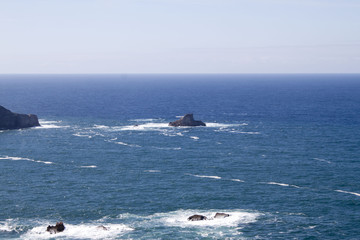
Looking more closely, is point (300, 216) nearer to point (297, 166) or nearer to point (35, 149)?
point (297, 166)

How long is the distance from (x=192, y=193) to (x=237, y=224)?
1968 cm

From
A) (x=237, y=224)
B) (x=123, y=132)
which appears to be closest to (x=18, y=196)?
(x=237, y=224)

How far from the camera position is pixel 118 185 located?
106812 millimetres

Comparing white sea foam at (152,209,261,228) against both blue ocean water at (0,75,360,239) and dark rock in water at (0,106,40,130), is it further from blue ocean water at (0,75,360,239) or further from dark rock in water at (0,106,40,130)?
dark rock in water at (0,106,40,130)

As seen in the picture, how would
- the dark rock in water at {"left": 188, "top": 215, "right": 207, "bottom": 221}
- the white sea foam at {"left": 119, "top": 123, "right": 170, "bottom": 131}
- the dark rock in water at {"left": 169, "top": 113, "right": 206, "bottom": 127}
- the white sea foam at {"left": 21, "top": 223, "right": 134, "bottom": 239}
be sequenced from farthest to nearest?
1. the dark rock in water at {"left": 169, "top": 113, "right": 206, "bottom": 127}
2. the white sea foam at {"left": 119, "top": 123, "right": 170, "bottom": 131}
3. the dark rock in water at {"left": 188, "top": 215, "right": 207, "bottom": 221}
4. the white sea foam at {"left": 21, "top": 223, "right": 134, "bottom": 239}

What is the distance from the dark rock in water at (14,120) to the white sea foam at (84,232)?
108614 millimetres

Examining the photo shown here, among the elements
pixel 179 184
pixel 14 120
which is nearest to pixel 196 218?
pixel 179 184

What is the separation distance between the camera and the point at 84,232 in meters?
79.5

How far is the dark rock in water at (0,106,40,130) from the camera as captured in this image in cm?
18112

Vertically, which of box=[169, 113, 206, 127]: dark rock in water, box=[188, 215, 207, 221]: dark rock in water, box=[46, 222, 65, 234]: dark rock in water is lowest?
box=[46, 222, 65, 234]: dark rock in water

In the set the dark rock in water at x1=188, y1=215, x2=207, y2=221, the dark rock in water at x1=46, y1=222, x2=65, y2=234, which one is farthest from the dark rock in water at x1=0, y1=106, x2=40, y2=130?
the dark rock in water at x1=188, y1=215, x2=207, y2=221

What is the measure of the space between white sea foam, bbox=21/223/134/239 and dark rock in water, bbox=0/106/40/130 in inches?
4276

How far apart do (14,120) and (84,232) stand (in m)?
115

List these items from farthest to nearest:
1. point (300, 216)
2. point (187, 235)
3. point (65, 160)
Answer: point (65, 160) < point (300, 216) < point (187, 235)
